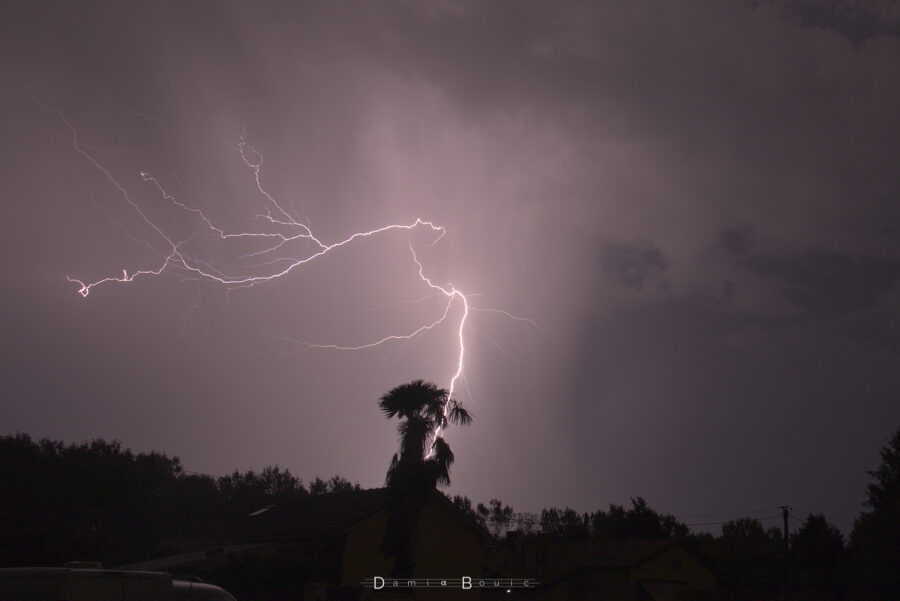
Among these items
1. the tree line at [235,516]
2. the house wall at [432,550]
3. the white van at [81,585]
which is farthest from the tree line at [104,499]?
the white van at [81,585]

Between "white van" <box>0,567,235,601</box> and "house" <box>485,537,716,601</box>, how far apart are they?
24.8 m

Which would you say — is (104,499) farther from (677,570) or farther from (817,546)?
(817,546)

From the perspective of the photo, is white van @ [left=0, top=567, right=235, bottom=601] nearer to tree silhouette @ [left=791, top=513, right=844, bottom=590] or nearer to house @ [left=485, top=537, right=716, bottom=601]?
house @ [left=485, top=537, right=716, bottom=601]

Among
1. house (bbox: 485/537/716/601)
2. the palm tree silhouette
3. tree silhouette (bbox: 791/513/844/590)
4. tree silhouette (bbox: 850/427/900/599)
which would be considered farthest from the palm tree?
tree silhouette (bbox: 791/513/844/590)

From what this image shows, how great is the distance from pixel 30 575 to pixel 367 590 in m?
16.6

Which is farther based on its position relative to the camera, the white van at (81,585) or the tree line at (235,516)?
the tree line at (235,516)

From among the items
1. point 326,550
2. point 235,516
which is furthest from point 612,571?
point 235,516

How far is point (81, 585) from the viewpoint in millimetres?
6648

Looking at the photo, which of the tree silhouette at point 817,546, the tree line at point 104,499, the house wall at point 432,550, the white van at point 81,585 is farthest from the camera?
the tree silhouette at point 817,546

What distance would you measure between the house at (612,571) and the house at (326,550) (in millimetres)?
3527

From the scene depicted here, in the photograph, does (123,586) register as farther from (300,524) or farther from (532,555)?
(532,555)

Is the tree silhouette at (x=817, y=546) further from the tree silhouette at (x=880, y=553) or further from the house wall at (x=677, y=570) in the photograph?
the house wall at (x=677, y=570)

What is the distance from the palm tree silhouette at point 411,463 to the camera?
22.9 m

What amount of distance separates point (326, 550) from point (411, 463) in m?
3.63
